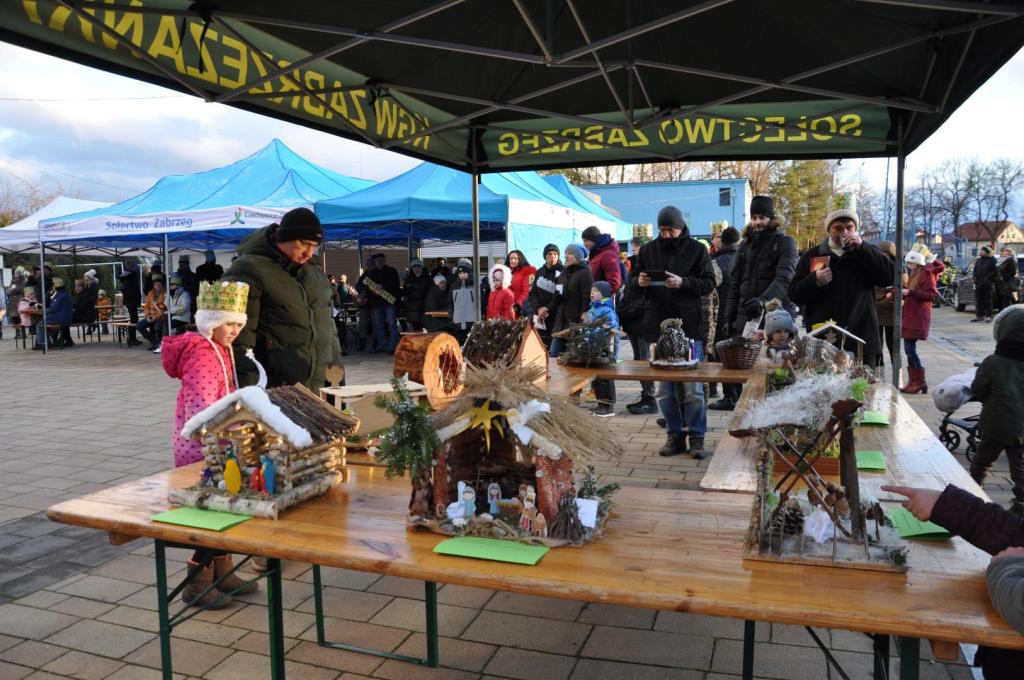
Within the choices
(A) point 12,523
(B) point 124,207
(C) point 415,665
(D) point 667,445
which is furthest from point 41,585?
(B) point 124,207

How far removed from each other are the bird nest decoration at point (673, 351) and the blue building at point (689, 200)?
28078 mm

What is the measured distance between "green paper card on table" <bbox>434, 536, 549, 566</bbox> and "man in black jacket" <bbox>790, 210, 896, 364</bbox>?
12.9 ft

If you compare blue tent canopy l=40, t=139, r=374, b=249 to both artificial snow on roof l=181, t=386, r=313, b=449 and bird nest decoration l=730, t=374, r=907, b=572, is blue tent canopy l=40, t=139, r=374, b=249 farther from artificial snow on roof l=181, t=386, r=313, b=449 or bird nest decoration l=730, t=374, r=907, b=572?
bird nest decoration l=730, t=374, r=907, b=572

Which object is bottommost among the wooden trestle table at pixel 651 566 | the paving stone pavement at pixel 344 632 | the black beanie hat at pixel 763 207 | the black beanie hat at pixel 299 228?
the paving stone pavement at pixel 344 632

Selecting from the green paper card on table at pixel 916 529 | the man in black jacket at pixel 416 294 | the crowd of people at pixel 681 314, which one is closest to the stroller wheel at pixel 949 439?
the crowd of people at pixel 681 314

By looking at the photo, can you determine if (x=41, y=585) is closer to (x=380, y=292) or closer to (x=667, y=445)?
(x=667, y=445)

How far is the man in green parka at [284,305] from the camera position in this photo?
11.7 feet

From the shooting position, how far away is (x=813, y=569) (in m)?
1.68

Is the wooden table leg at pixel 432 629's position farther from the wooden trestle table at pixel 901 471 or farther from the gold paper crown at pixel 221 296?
the gold paper crown at pixel 221 296

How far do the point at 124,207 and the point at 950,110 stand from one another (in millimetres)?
14121

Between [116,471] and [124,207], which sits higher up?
[124,207]

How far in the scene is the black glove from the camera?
19.2 feet

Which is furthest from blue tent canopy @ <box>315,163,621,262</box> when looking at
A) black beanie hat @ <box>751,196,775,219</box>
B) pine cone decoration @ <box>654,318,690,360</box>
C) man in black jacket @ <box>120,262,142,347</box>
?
pine cone decoration @ <box>654,318,690,360</box>

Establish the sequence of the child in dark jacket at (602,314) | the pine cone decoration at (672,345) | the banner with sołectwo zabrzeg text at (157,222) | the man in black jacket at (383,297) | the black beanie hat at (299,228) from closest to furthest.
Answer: the black beanie hat at (299,228)
the pine cone decoration at (672,345)
the child in dark jacket at (602,314)
the banner with sołectwo zabrzeg text at (157,222)
the man in black jacket at (383,297)
